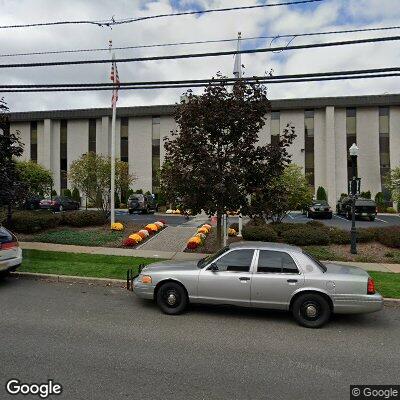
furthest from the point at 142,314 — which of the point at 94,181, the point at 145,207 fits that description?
the point at 145,207

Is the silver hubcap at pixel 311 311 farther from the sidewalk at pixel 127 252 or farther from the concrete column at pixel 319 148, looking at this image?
the concrete column at pixel 319 148

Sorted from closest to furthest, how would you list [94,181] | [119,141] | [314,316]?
[314,316] → [94,181] → [119,141]

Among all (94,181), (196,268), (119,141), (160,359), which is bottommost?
(160,359)

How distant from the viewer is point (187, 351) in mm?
5164

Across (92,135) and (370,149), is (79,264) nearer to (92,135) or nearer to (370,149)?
(370,149)

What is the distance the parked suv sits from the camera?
28.2ft

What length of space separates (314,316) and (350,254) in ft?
24.4

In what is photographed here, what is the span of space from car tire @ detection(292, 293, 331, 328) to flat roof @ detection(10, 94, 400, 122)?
28.5 metres

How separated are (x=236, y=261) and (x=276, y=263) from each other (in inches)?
28.9

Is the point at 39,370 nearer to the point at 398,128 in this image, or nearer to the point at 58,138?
the point at 398,128

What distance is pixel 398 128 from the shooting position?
36344 millimetres

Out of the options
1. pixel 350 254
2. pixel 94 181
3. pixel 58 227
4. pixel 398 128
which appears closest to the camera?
pixel 350 254

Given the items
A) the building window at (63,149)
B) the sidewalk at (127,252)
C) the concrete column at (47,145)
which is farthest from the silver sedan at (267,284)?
the concrete column at (47,145)

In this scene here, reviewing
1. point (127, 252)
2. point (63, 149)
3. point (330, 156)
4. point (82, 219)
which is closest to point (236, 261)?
point (127, 252)
